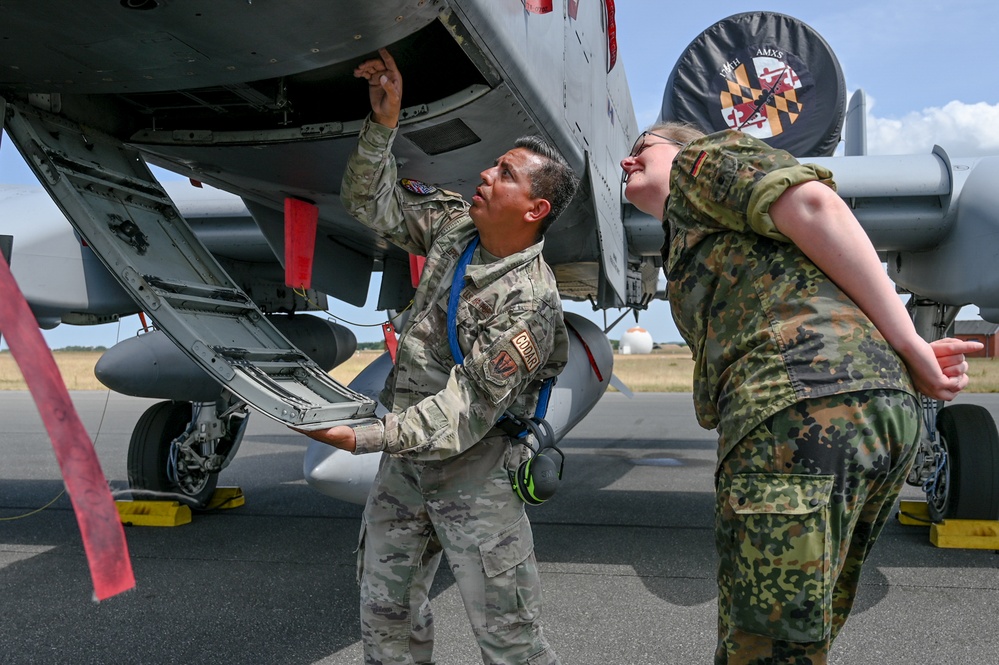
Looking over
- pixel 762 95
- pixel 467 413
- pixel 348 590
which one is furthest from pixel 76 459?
pixel 762 95

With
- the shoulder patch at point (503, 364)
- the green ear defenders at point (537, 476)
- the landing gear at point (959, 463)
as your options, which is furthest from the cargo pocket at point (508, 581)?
the landing gear at point (959, 463)

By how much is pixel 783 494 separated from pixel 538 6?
2.03 meters

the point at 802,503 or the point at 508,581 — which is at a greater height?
the point at 802,503

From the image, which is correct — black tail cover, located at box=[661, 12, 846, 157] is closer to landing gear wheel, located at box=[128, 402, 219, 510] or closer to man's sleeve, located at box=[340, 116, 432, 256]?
landing gear wheel, located at box=[128, 402, 219, 510]

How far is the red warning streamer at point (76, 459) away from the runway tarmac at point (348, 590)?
6.97ft

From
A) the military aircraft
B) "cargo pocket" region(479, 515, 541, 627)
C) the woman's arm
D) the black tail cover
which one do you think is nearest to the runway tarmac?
the military aircraft

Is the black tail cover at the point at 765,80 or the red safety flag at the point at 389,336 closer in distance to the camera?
the red safety flag at the point at 389,336

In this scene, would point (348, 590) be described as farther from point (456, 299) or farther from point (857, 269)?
point (857, 269)

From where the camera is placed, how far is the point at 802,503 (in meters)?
1.47

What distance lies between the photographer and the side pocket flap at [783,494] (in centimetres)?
147

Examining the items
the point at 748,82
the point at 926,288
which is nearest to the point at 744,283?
the point at 926,288

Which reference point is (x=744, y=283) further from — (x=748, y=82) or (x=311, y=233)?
(x=748, y=82)

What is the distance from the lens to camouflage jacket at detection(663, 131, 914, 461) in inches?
59.4

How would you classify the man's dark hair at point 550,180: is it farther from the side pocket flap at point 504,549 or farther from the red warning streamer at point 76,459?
the red warning streamer at point 76,459
